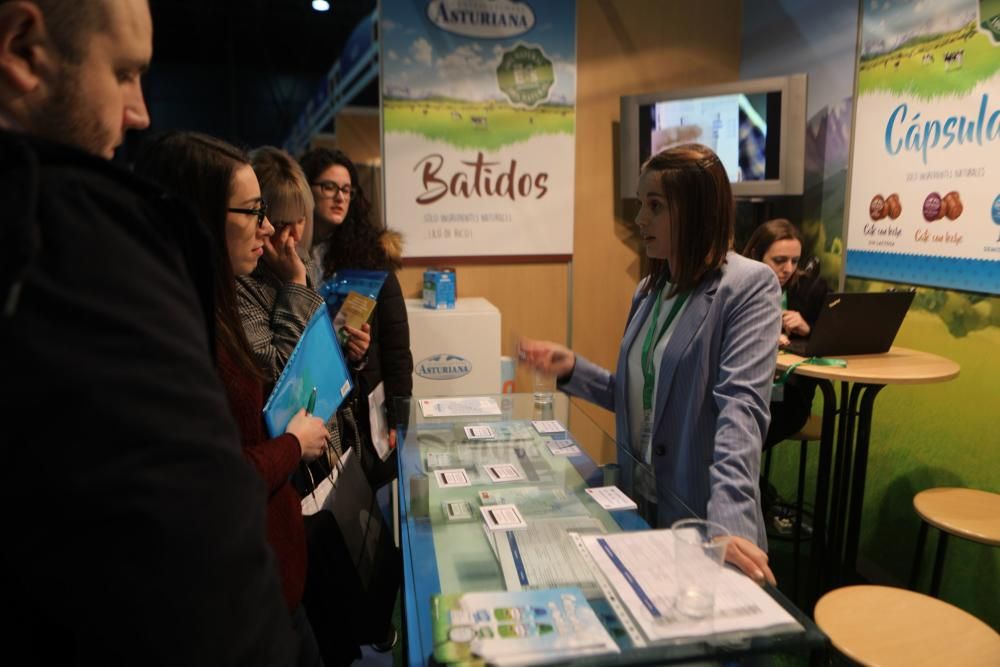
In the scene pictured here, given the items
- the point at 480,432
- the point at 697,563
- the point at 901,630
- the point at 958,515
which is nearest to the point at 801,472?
the point at 958,515

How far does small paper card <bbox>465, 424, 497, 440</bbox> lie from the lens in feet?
5.71

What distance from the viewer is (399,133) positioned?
3439mm

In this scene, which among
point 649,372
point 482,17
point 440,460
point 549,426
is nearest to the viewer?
point 440,460

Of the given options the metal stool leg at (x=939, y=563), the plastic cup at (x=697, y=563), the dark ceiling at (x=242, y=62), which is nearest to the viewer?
the plastic cup at (x=697, y=563)

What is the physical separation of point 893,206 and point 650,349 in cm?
193

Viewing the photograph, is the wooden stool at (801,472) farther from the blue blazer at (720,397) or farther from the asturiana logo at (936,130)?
the blue blazer at (720,397)

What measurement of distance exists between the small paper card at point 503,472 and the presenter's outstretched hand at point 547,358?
41cm

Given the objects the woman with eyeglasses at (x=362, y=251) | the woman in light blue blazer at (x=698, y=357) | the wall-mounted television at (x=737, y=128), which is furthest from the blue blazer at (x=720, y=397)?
the wall-mounted television at (x=737, y=128)

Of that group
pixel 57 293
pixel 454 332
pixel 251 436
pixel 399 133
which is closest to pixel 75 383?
pixel 57 293

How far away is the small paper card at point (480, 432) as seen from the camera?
68.6 inches

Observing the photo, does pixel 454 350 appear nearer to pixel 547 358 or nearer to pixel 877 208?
pixel 547 358

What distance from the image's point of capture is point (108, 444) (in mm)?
516

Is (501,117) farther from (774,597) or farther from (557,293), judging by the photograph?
(774,597)

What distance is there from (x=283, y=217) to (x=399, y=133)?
1.72 meters
